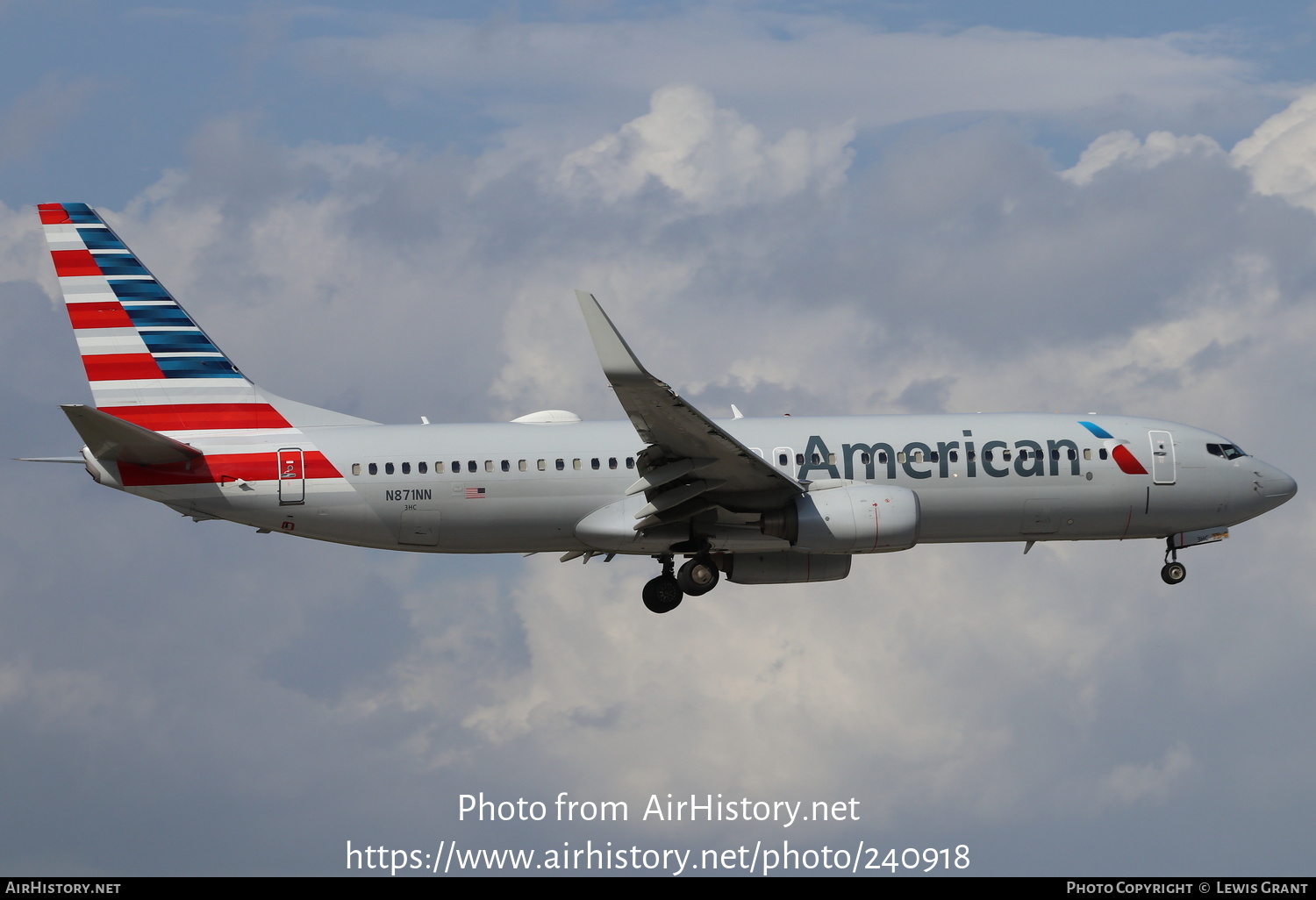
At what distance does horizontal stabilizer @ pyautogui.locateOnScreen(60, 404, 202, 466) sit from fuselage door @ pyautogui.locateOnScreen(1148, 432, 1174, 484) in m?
25.6

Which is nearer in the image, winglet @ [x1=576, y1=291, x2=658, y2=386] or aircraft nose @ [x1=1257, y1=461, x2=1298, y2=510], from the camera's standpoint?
winglet @ [x1=576, y1=291, x2=658, y2=386]

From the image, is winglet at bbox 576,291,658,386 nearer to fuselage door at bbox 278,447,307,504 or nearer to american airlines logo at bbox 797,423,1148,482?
american airlines logo at bbox 797,423,1148,482

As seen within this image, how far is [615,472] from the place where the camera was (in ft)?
124

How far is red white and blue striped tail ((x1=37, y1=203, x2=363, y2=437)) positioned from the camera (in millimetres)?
38938

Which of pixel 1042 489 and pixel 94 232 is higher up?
pixel 94 232

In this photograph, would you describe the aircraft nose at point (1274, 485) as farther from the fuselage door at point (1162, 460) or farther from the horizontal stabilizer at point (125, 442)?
the horizontal stabilizer at point (125, 442)

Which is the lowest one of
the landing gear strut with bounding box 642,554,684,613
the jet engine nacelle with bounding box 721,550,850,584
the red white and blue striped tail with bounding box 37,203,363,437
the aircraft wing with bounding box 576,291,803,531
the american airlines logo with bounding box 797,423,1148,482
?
the landing gear strut with bounding box 642,554,684,613

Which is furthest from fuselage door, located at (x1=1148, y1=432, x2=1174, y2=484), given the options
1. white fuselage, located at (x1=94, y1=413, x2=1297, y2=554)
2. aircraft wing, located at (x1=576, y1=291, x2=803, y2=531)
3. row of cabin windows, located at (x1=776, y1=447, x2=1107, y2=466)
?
aircraft wing, located at (x1=576, y1=291, x2=803, y2=531)

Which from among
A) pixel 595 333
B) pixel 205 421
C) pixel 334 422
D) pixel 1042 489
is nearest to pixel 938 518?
pixel 1042 489

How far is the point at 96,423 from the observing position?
34688 millimetres

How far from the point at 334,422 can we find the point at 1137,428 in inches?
870

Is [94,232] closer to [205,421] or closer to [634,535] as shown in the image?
[205,421]

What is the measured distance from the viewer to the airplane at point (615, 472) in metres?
36.7

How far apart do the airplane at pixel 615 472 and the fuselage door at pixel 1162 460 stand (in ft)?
0.18
